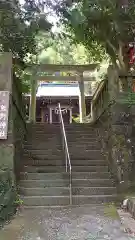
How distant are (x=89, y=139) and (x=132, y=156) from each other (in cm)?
264

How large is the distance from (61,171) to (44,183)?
78cm

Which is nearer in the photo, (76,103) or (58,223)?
(58,223)

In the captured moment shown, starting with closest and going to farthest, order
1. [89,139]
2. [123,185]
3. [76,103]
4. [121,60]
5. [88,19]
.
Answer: [123,185], [88,19], [121,60], [89,139], [76,103]

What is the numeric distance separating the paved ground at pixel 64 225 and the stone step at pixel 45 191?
2.57ft

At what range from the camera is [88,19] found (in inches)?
334

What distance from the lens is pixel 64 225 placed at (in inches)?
226

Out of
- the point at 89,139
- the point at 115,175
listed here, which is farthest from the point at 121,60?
the point at 115,175

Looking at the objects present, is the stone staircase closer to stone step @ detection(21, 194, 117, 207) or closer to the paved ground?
stone step @ detection(21, 194, 117, 207)

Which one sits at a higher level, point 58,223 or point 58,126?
point 58,126

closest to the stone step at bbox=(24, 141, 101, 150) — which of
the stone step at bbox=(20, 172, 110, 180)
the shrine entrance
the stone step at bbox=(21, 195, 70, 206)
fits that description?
the stone step at bbox=(20, 172, 110, 180)

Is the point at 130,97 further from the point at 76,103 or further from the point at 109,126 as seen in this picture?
the point at 76,103

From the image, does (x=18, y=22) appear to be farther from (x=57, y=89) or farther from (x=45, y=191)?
(x=57, y=89)

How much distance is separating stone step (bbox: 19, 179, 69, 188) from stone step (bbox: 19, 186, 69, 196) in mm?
184

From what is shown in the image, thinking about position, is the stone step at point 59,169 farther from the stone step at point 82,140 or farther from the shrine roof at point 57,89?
the shrine roof at point 57,89
